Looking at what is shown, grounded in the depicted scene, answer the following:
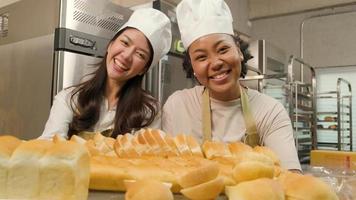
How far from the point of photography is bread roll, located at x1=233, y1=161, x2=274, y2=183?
1.18 feet

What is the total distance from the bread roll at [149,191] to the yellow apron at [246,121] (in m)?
0.69

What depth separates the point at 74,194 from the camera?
328 millimetres

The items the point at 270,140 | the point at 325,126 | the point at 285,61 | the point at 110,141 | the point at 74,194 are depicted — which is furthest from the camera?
the point at 325,126

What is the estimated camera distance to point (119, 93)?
1226mm

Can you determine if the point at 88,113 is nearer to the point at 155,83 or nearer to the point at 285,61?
the point at 155,83

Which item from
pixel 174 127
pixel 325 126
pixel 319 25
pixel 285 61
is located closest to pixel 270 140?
pixel 174 127

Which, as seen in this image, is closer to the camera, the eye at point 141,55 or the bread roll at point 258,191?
the bread roll at point 258,191

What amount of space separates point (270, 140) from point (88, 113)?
576 mm

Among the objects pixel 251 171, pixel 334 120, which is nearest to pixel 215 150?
pixel 251 171

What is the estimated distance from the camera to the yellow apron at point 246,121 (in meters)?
0.99

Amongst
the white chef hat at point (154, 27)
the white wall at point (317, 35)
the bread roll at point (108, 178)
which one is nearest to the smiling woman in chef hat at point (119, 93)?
the white chef hat at point (154, 27)

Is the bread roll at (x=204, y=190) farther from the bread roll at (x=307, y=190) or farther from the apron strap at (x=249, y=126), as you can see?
the apron strap at (x=249, y=126)

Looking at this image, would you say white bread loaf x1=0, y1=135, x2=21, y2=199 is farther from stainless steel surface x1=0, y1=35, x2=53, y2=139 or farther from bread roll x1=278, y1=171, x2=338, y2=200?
stainless steel surface x1=0, y1=35, x2=53, y2=139

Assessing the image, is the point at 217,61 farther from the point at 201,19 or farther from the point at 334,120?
the point at 334,120
